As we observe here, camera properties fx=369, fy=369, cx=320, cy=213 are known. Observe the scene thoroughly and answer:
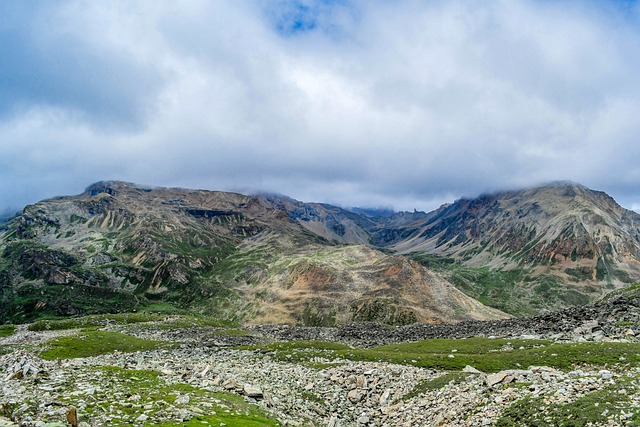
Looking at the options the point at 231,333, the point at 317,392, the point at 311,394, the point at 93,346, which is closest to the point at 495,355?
the point at 317,392

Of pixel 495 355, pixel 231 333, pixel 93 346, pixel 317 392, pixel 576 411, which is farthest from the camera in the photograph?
pixel 231 333

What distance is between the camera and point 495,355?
51.5m

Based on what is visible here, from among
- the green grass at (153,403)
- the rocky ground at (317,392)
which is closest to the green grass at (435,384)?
the rocky ground at (317,392)

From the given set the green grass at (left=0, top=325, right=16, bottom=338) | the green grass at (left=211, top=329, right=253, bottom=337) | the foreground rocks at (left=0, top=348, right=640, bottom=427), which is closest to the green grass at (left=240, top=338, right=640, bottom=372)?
the foreground rocks at (left=0, top=348, right=640, bottom=427)

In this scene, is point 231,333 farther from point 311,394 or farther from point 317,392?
point 311,394

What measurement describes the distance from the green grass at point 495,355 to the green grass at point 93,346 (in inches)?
1030

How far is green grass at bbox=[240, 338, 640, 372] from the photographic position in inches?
1577

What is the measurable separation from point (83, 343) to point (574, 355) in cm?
9016

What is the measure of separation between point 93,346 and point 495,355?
256ft

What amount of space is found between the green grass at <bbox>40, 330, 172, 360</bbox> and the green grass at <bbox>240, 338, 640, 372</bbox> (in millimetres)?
26156

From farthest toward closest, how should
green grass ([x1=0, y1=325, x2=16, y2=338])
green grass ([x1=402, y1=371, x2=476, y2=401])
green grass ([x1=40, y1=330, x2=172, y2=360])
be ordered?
green grass ([x1=0, y1=325, x2=16, y2=338]), green grass ([x1=40, y1=330, x2=172, y2=360]), green grass ([x1=402, y1=371, x2=476, y2=401])

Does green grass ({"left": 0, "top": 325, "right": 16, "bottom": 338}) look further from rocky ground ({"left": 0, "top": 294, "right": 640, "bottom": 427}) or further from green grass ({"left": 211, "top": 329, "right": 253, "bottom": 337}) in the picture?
rocky ground ({"left": 0, "top": 294, "right": 640, "bottom": 427})

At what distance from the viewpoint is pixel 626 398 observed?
2216 centimetres

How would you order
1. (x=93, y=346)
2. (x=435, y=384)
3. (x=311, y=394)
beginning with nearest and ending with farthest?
1. (x=435, y=384)
2. (x=311, y=394)
3. (x=93, y=346)
